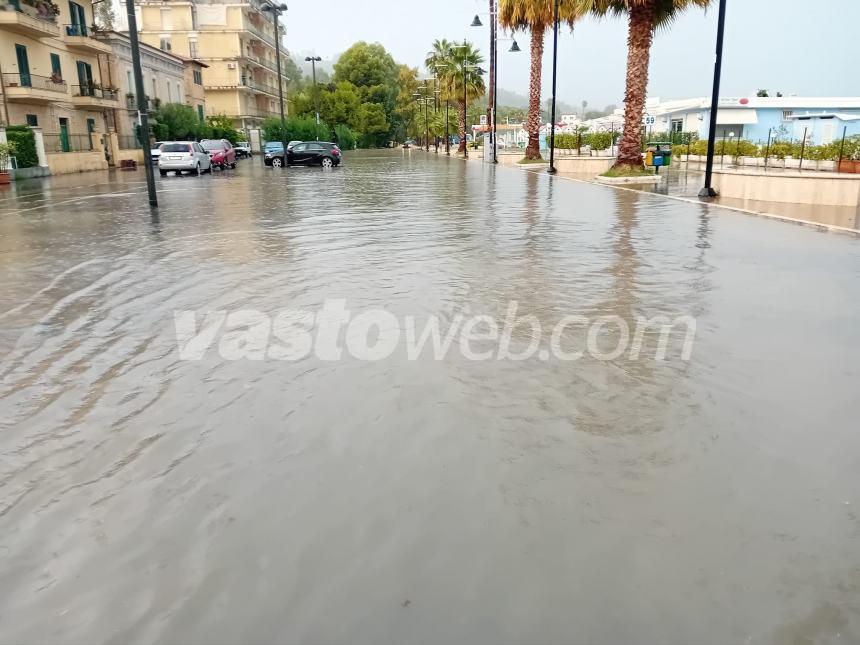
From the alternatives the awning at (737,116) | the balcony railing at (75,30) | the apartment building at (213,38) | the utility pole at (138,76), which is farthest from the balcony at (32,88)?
the awning at (737,116)

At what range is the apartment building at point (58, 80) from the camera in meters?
35.1

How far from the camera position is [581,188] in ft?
83.3

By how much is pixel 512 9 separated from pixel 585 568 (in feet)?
141

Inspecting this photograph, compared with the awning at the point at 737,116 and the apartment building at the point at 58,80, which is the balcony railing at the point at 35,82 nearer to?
the apartment building at the point at 58,80

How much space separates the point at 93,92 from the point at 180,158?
42.1 feet

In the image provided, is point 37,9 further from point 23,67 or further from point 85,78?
point 85,78

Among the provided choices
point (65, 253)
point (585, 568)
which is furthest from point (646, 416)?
point (65, 253)

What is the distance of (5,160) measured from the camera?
1164 inches

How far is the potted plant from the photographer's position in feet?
93.7

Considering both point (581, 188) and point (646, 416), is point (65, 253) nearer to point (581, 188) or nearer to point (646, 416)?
point (646, 416)

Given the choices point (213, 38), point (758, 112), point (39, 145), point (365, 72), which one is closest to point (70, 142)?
point (39, 145)

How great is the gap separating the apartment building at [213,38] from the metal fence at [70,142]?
38.3 m

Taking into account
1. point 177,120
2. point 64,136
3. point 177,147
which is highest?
point 177,120

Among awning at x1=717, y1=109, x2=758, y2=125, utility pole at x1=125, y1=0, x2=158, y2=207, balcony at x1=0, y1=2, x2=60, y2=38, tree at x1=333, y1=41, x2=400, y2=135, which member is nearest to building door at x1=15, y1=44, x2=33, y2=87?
balcony at x1=0, y1=2, x2=60, y2=38
